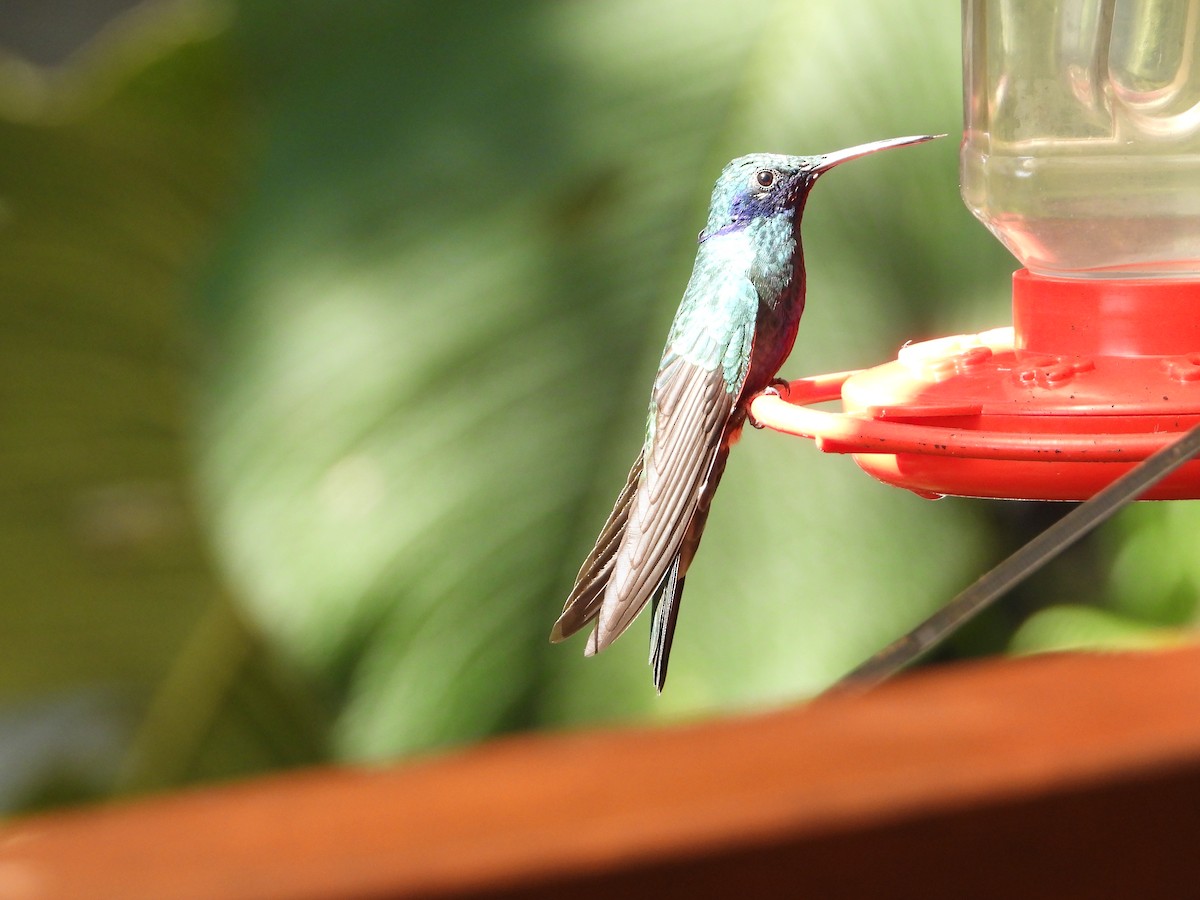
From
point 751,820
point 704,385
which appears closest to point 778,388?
point 704,385

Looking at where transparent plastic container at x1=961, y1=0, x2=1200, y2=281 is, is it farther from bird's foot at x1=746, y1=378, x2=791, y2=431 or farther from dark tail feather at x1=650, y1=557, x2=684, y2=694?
dark tail feather at x1=650, y1=557, x2=684, y2=694

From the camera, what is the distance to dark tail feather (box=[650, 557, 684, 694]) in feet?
3.90

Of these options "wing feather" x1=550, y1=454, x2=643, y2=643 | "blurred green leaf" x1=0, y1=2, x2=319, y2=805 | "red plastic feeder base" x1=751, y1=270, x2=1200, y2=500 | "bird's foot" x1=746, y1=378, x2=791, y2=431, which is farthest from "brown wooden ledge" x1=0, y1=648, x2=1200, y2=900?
"blurred green leaf" x1=0, y1=2, x2=319, y2=805

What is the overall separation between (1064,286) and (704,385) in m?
0.30

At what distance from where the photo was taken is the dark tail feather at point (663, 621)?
1.19 metres

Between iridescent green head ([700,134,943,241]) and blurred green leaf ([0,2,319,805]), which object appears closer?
iridescent green head ([700,134,943,241])

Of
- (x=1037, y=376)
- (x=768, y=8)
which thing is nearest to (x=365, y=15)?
(x=768, y=8)

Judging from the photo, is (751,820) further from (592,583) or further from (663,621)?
(663,621)

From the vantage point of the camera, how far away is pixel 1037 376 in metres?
1.02

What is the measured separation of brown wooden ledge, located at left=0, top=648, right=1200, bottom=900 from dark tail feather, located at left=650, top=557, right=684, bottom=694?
776 millimetres

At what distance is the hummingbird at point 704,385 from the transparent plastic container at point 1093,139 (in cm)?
27

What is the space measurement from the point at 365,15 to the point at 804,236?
0.69 metres

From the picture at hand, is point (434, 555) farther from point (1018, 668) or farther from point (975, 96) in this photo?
point (1018, 668)

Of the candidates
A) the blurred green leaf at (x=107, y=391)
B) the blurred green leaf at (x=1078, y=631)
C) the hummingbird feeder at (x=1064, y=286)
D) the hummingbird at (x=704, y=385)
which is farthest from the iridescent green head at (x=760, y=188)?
the blurred green leaf at (x=107, y=391)
